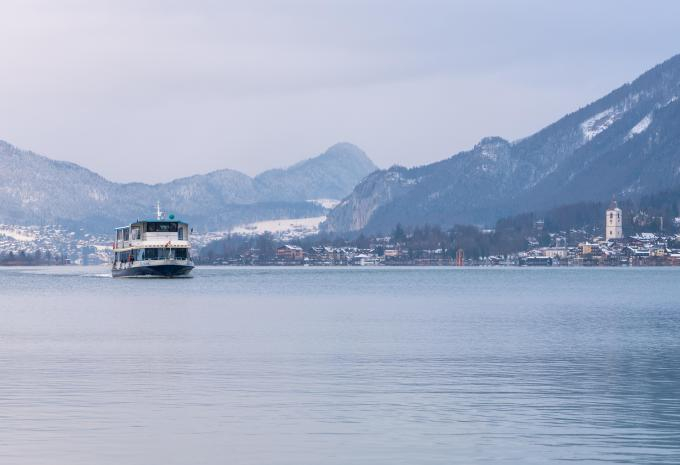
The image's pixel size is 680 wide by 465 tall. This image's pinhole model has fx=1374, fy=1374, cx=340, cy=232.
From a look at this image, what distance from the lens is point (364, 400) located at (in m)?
44.8

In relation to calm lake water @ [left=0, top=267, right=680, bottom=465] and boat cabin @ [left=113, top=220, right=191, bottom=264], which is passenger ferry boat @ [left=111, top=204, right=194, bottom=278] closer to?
boat cabin @ [left=113, top=220, right=191, bottom=264]

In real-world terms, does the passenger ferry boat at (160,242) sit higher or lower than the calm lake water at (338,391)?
higher

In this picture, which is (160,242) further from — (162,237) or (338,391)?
(338,391)

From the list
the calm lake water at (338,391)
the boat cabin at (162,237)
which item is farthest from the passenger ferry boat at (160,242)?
the calm lake water at (338,391)

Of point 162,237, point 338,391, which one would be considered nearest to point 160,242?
point 162,237

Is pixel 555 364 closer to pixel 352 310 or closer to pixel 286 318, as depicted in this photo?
pixel 286 318

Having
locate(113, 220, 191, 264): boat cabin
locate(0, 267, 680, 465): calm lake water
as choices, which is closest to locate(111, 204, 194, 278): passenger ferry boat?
locate(113, 220, 191, 264): boat cabin

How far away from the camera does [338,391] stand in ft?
156

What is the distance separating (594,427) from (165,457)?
12.4 meters

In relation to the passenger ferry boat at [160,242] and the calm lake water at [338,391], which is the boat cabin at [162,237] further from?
the calm lake water at [338,391]

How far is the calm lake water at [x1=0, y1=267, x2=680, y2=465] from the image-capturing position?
35.2 metres

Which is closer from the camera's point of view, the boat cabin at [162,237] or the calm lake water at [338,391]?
the calm lake water at [338,391]

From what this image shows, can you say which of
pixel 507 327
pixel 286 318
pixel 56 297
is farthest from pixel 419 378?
pixel 56 297

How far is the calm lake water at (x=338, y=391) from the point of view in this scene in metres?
35.2
